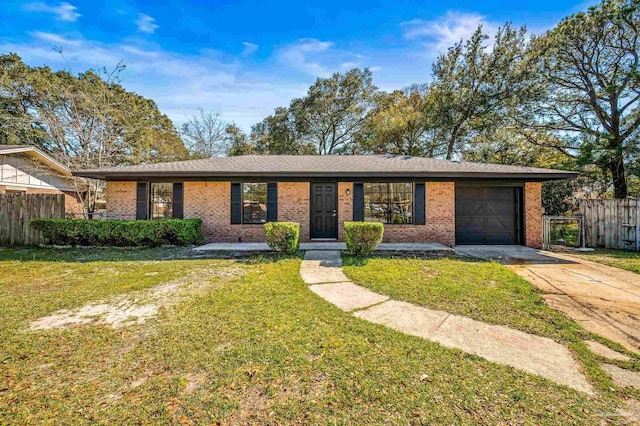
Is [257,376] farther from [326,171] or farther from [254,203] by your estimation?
[254,203]

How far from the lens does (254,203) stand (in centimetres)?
941

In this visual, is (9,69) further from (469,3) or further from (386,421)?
(386,421)

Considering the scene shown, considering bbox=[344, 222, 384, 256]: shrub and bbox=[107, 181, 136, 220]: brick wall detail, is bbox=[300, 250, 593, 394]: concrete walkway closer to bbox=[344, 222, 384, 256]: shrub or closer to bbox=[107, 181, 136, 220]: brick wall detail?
bbox=[344, 222, 384, 256]: shrub

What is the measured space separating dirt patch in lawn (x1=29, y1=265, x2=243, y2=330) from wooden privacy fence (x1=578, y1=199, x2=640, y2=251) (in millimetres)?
12093

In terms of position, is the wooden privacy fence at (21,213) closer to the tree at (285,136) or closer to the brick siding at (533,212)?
the brick siding at (533,212)

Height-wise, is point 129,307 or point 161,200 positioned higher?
point 161,200

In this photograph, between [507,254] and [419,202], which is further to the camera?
[419,202]

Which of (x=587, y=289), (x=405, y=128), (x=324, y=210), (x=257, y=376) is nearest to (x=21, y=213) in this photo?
(x=324, y=210)

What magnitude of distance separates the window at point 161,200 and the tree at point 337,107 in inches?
633

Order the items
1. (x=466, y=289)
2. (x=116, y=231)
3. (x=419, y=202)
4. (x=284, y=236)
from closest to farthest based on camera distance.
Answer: (x=466, y=289)
(x=284, y=236)
(x=116, y=231)
(x=419, y=202)

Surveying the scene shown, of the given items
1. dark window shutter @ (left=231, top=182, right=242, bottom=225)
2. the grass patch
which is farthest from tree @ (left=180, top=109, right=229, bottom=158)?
the grass patch

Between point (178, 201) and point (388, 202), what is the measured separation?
272 inches

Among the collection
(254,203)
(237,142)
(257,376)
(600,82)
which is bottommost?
(257,376)

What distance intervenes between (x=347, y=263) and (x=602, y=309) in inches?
160
